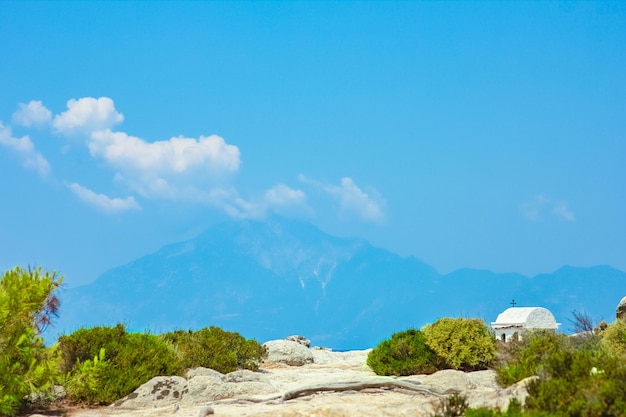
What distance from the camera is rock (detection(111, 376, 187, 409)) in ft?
52.8

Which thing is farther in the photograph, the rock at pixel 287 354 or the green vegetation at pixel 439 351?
the rock at pixel 287 354

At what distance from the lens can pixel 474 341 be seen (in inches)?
944

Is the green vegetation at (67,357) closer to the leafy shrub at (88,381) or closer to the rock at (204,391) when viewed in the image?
the leafy shrub at (88,381)

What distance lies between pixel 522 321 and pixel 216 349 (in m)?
15.1

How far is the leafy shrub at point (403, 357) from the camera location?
2338 centimetres

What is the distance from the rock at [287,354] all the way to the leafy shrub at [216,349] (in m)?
2.67

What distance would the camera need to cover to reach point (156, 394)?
16.3 m

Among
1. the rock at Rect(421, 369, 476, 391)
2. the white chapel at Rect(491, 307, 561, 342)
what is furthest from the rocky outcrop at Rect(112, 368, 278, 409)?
the white chapel at Rect(491, 307, 561, 342)

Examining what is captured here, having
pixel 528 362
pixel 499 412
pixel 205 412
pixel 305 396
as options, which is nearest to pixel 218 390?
pixel 305 396

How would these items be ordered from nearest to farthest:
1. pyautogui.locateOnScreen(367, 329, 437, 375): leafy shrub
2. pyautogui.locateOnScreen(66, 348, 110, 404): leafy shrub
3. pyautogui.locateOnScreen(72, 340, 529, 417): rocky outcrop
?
pyautogui.locateOnScreen(72, 340, 529, 417): rocky outcrop, pyautogui.locateOnScreen(66, 348, 110, 404): leafy shrub, pyautogui.locateOnScreen(367, 329, 437, 375): leafy shrub

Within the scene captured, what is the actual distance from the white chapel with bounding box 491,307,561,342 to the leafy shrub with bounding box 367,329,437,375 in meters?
8.32

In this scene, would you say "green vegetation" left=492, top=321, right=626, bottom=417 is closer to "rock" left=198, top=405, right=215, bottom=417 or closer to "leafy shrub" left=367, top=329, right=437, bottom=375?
"rock" left=198, top=405, right=215, bottom=417

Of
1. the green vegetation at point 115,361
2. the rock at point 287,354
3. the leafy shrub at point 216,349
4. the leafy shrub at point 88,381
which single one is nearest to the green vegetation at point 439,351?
the leafy shrub at point 216,349

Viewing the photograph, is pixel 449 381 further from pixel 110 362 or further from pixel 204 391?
pixel 110 362
